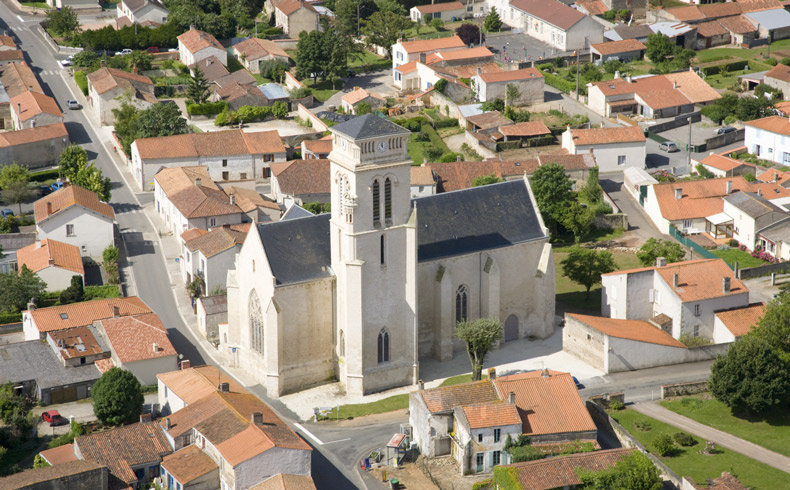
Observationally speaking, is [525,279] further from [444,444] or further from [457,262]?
[444,444]

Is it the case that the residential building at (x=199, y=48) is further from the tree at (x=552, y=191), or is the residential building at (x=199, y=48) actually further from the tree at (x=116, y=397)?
the tree at (x=116, y=397)

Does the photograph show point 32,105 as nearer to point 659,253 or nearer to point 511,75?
point 511,75

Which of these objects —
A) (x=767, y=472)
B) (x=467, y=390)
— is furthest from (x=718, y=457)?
(x=467, y=390)

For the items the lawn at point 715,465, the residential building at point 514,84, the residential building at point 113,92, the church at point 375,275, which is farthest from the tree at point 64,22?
the lawn at point 715,465

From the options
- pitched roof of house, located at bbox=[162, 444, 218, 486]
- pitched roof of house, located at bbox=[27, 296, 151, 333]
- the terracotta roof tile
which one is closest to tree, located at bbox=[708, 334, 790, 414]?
the terracotta roof tile

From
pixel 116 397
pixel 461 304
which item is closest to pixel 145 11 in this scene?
pixel 461 304
